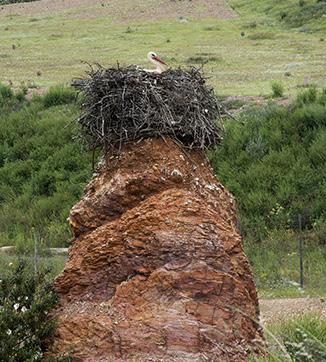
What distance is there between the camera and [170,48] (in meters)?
38.7

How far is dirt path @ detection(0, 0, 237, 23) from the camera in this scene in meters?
50.8

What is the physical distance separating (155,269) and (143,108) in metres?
1.39

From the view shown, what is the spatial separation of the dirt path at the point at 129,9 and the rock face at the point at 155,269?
41.3 meters

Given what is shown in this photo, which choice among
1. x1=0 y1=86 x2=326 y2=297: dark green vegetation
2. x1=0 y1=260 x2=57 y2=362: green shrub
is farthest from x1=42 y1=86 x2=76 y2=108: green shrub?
x1=0 y1=260 x2=57 y2=362: green shrub

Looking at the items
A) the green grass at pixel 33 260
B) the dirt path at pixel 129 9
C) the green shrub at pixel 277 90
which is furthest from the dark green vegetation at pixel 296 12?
the green grass at pixel 33 260

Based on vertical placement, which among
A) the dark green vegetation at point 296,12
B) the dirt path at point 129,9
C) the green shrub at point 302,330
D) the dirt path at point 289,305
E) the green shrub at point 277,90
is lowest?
the dirt path at point 129,9

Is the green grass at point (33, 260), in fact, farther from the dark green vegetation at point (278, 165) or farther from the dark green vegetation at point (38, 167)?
the dark green vegetation at point (278, 165)

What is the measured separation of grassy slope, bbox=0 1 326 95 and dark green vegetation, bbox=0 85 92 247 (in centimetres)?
291

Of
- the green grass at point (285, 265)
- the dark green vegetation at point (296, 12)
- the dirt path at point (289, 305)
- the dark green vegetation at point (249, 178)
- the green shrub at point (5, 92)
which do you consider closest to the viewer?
the dirt path at point (289, 305)

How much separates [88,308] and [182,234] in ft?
3.21

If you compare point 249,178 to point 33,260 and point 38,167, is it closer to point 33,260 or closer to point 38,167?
point 38,167

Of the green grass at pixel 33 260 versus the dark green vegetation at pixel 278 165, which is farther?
the dark green vegetation at pixel 278 165

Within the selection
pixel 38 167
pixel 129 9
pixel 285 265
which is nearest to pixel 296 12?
pixel 129 9

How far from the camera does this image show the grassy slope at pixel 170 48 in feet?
103
